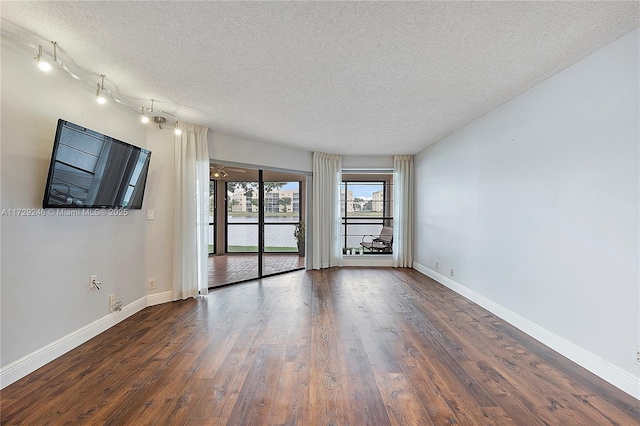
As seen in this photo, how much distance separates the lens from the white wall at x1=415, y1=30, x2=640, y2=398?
2.00 metres

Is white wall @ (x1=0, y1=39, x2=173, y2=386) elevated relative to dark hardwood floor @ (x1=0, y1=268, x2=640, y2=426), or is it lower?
elevated

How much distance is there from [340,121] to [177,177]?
7.48 feet

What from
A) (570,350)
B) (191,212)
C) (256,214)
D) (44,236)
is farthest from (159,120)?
(570,350)

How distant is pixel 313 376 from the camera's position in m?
2.12

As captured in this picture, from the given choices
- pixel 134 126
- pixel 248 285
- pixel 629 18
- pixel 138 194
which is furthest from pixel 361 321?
pixel 134 126

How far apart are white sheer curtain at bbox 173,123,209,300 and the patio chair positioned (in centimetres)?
363

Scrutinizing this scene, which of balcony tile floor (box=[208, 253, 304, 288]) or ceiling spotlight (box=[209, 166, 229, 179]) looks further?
balcony tile floor (box=[208, 253, 304, 288])

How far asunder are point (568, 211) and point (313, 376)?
8.19ft

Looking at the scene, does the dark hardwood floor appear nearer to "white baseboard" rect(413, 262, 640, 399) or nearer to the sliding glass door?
"white baseboard" rect(413, 262, 640, 399)

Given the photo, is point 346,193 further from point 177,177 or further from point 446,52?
point 446,52

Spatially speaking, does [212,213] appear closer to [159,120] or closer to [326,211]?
[159,120]

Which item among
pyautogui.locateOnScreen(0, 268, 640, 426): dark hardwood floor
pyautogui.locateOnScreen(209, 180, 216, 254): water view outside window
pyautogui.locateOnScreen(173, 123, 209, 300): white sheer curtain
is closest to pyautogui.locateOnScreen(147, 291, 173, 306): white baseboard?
pyautogui.locateOnScreen(173, 123, 209, 300): white sheer curtain

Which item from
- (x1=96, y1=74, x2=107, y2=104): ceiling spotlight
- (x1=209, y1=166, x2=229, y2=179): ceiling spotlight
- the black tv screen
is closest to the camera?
the black tv screen

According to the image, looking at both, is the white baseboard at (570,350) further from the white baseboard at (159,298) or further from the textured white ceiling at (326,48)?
the white baseboard at (159,298)
